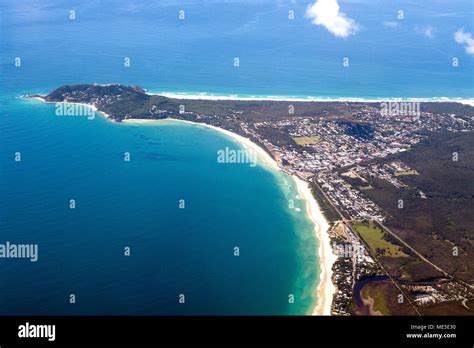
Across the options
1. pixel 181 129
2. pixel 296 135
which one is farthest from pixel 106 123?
pixel 296 135

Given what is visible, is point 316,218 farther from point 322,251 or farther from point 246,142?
point 246,142

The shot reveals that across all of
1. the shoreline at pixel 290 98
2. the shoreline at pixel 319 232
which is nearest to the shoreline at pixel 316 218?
the shoreline at pixel 319 232

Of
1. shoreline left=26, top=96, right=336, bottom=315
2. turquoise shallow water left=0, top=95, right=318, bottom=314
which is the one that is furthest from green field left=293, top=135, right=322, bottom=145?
turquoise shallow water left=0, top=95, right=318, bottom=314

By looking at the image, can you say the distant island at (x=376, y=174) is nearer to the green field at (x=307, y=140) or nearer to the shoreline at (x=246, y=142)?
the green field at (x=307, y=140)

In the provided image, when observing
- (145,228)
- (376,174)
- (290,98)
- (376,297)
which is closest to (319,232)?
(376,297)

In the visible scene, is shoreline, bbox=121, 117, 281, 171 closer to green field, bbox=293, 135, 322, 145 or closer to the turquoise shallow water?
the turquoise shallow water

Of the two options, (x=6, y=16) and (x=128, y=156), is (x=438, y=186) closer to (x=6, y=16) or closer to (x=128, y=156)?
(x=128, y=156)
